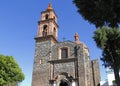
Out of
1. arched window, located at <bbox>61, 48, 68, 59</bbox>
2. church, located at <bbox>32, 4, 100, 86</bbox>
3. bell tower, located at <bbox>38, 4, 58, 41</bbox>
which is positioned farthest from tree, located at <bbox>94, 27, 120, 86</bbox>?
bell tower, located at <bbox>38, 4, 58, 41</bbox>

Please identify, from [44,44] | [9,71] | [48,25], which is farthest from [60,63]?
[9,71]

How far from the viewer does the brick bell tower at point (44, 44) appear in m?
27.7

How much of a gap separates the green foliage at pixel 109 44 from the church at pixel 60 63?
23.1ft

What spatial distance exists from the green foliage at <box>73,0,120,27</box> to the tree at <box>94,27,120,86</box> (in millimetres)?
10651

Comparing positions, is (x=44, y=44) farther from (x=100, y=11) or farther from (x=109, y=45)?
(x=100, y=11)

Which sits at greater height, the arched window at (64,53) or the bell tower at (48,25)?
the bell tower at (48,25)

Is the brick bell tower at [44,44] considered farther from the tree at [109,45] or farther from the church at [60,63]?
the tree at [109,45]

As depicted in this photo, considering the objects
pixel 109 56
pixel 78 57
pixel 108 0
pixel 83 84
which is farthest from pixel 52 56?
pixel 108 0

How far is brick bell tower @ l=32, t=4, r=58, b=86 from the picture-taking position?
27.7m

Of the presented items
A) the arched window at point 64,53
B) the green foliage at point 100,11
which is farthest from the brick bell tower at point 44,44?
the green foliage at point 100,11

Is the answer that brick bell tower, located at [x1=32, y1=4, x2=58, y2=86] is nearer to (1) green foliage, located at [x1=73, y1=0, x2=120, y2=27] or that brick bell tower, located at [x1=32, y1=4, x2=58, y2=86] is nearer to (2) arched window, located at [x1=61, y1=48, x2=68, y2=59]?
(2) arched window, located at [x1=61, y1=48, x2=68, y2=59]

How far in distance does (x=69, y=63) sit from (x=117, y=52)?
10034 mm

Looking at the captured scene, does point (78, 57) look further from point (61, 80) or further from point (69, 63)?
point (61, 80)

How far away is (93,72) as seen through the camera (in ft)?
94.9
